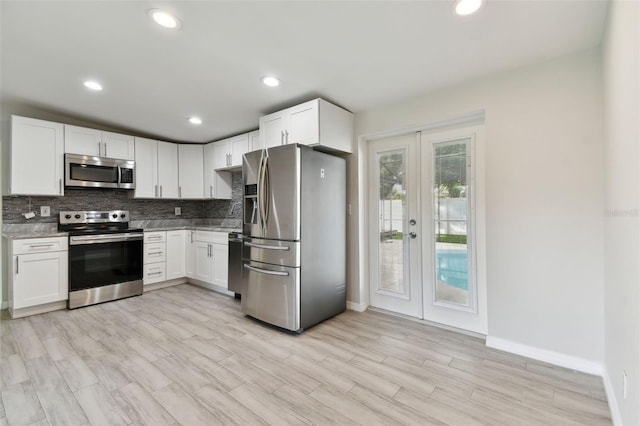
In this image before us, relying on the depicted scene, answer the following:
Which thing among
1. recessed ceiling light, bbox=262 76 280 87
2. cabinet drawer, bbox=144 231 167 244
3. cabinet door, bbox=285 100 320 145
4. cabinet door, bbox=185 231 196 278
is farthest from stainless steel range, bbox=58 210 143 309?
recessed ceiling light, bbox=262 76 280 87

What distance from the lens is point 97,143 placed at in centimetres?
372

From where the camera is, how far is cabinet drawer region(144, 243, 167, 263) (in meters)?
4.01

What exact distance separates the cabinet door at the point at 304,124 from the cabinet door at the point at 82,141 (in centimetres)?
276

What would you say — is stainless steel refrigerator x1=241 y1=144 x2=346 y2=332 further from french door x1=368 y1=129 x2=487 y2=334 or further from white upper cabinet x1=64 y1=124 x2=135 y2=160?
white upper cabinet x1=64 y1=124 x2=135 y2=160

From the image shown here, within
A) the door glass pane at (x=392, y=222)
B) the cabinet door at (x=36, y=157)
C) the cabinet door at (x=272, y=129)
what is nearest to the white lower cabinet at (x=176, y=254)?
the cabinet door at (x=36, y=157)

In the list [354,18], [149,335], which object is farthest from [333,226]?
[149,335]

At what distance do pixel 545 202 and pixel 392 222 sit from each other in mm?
1396

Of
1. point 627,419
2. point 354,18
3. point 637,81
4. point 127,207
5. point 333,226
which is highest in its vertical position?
point 354,18

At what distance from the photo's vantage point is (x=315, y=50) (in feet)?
6.83

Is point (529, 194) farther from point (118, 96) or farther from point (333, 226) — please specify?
point (118, 96)

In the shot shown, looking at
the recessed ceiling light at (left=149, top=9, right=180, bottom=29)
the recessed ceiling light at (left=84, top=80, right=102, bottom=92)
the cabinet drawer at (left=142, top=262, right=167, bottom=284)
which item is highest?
the recessed ceiling light at (left=84, top=80, right=102, bottom=92)

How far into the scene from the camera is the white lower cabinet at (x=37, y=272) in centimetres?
299

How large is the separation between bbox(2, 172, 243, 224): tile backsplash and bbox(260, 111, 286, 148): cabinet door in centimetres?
163

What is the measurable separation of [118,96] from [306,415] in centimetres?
351
